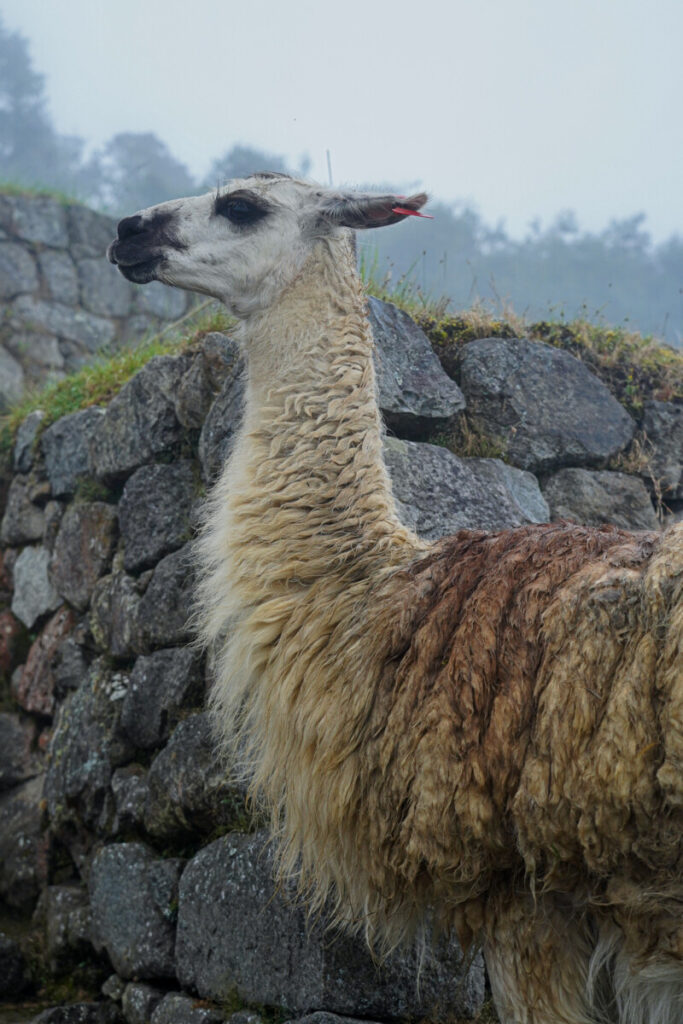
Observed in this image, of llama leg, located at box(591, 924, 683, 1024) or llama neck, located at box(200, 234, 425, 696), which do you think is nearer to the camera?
llama leg, located at box(591, 924, 683, 1024)

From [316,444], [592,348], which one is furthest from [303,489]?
[592,348]

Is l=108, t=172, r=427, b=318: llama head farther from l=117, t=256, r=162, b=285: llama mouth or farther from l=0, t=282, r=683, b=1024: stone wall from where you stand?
l=0, t=282, r=683, b=1024: stone wall

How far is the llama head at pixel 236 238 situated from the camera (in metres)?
3.04

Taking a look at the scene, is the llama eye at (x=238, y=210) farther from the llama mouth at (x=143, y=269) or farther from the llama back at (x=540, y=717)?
the llama back at (x=540, y=717)

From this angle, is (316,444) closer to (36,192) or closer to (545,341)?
(545,341)

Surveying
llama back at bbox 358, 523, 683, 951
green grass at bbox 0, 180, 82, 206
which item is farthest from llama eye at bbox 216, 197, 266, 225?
green grass at bbox 0, 180, 82, 206

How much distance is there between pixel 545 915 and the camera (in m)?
2.05

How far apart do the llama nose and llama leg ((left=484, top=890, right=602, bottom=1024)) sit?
224 cm

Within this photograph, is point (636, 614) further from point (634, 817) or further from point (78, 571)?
point (78, 571)

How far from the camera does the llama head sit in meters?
3.04

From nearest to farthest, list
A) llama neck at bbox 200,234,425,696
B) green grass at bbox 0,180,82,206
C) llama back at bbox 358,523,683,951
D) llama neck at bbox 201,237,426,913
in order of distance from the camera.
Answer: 1. llama back at bbox 358,523,683,951
2. llama neck at bbox 201,237,426,913
3. llama neck at bbox 200,234,425,696
4. green grass at bbox 0,180,82,206

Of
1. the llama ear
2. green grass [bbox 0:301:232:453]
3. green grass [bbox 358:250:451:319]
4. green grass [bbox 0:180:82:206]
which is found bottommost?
green grass [bbox 0:301:232:453]

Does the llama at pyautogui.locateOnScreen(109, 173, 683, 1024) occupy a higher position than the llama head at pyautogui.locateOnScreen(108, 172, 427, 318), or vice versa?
the llama head at pyautogui.locateOnScreen(108, 172, 427, 318)

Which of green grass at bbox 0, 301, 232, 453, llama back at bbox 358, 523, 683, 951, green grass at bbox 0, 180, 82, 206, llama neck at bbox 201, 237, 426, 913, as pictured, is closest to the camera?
llama back at bbox 358, 523, 683, 951
